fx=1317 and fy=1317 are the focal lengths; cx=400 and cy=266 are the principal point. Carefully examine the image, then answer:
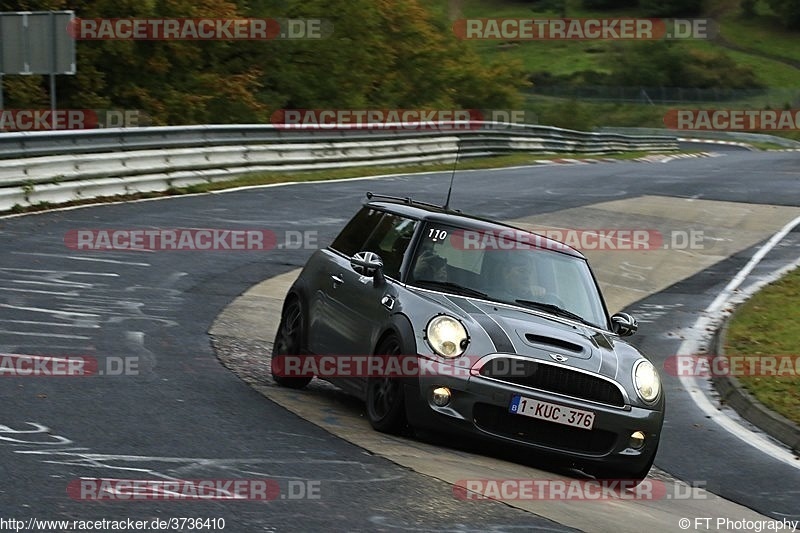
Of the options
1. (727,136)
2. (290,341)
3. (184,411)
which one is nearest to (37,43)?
(290,341)

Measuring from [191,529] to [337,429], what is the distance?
2.69 metres

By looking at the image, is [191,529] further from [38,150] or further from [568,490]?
[38,150]

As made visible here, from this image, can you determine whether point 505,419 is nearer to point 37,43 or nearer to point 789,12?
point 37,43

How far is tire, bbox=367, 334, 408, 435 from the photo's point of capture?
27.3 ft

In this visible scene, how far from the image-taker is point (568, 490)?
780 cm

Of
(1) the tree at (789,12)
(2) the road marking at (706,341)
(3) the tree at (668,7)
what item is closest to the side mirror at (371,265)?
(2) the road marking at (706,341)

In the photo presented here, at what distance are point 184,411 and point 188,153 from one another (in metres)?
15.2

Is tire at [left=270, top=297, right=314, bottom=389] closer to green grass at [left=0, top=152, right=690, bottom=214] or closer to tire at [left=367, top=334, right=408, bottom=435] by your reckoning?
tire at [left=367, top=334, right=408, bottom=435]

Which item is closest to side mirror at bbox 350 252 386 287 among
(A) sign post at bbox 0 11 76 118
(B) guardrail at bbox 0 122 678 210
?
(B) guardrail at bbox 0 122 678 210

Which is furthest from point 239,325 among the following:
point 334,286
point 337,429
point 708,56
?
point 708,56

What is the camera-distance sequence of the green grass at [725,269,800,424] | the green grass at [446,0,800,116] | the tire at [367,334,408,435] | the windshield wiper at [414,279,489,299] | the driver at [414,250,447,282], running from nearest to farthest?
the tire at [367,334,408,435]
the windshield wiper at [414,279,489,299]
the driver at [414,250,447,282]
the green grass at [725,269,800,424]
the green grass at [446,0,800,116]

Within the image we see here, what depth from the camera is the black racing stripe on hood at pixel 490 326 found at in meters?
8.22

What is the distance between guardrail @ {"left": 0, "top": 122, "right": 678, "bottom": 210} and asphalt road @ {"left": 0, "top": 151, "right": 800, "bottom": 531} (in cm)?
67

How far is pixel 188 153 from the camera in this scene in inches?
920
